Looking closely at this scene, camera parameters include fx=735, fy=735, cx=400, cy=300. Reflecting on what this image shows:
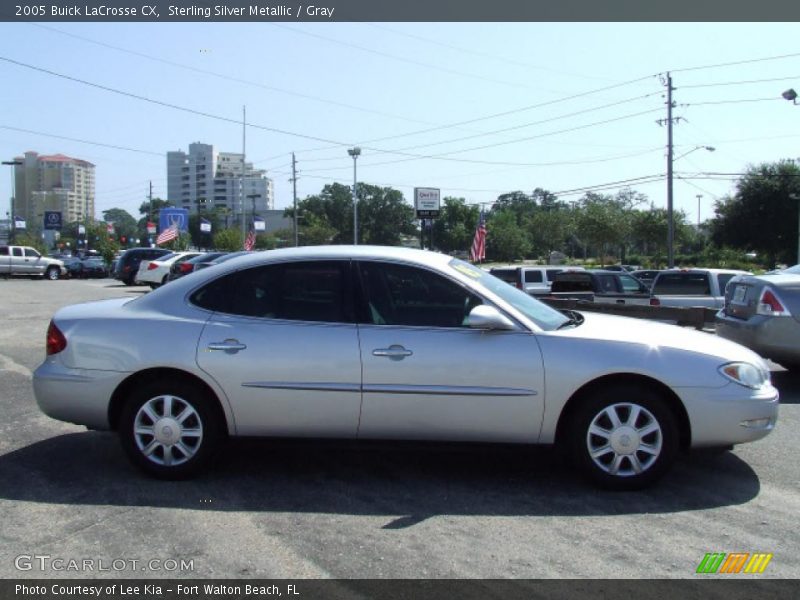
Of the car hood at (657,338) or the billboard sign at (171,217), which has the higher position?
the billboard sign at (171,217)

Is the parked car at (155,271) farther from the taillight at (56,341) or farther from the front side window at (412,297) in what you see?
the front side window at (412,297)

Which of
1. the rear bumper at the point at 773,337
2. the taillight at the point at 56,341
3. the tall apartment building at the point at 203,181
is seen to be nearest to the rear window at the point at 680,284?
the rear bumper at the point at 773,337

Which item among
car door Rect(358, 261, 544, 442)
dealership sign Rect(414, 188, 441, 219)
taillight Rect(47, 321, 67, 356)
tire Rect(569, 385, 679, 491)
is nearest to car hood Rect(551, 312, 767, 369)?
tire Rect(569, 385, 679, 491)

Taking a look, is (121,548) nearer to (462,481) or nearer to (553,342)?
(462,481)

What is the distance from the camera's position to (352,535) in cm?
408

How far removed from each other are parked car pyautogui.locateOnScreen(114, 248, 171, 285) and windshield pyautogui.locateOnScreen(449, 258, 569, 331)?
99.4 ft

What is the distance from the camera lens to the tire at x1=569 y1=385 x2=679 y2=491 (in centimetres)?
467

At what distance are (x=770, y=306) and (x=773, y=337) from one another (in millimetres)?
365

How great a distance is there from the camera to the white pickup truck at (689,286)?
13.9 meters

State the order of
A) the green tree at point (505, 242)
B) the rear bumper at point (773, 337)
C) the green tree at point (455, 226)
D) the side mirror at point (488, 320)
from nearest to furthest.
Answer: the side mirror at point (488, 320) → the rear bumper at point (773, 337) → the green tree at point (455, 226) → the green tree at point (505, 242)

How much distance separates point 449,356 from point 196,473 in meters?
1.86

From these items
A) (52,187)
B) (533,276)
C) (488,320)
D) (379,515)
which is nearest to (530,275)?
(533,276)

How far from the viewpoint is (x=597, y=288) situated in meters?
17.1

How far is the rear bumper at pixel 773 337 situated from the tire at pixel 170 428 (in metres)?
6.16
